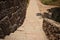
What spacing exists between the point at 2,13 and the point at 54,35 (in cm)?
190

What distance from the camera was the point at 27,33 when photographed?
7227 millimetres

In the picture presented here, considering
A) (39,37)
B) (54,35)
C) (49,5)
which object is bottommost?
(49,5)

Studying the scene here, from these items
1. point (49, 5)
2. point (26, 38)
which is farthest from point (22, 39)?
point (49, 5)

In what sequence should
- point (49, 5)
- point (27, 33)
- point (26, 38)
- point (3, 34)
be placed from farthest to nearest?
point (49, 5) → point (27, 33) → point (26, 38) → point (3, 34)

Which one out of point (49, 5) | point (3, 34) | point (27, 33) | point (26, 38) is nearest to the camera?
point (3, 34)

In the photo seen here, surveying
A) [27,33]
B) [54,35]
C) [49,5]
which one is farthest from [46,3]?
[54,35]

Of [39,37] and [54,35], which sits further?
[39,37]

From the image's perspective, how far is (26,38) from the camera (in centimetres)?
652

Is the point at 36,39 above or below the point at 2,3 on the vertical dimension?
below

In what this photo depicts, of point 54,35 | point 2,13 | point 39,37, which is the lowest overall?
point 39,37

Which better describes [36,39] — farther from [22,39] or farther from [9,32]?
[9,32]

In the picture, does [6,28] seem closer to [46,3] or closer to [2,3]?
[2,3]

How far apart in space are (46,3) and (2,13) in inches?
440

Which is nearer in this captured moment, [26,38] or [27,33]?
[26,38]
